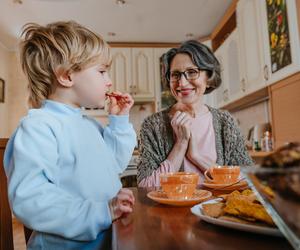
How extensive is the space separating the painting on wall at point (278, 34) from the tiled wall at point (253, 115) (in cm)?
71

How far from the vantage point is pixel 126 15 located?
3006mm

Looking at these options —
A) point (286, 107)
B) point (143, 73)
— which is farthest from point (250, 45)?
point (143, 73)

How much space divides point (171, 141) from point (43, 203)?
77cm

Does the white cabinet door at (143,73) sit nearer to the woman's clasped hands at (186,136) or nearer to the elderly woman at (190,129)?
the elderly woman at (190,129)

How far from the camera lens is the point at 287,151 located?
0.27 meters

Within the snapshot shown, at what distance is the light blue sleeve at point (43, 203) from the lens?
1.64 feet

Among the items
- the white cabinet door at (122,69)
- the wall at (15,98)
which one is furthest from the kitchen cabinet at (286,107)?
the wall at (15,98)

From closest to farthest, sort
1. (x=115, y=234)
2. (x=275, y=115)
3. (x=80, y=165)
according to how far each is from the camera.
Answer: (x=115, y=234) → (x=80, y=165) → (x=275, y=115)

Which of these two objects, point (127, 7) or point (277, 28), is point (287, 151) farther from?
point (127, 7)

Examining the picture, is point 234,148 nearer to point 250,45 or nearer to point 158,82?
point 250,45

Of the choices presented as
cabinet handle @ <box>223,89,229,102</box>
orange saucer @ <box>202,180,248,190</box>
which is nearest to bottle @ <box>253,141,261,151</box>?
cabinet handle @ <box>223,89,229,102</box>

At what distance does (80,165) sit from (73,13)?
8.95 ft

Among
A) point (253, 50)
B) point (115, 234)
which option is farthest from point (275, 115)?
point (115, 234)

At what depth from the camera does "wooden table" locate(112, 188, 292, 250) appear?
1.13 ft
